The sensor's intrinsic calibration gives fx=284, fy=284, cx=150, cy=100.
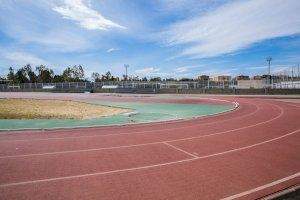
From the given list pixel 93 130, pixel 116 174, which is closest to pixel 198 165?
pixel 116 174

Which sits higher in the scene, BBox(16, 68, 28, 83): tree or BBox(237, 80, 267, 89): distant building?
BBox(16, 68, 28, 83): tree

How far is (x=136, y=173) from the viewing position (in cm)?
750

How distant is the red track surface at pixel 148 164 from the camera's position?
6.32m

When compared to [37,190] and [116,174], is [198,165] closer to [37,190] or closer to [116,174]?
[116,174]

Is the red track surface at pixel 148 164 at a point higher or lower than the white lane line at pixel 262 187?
higher

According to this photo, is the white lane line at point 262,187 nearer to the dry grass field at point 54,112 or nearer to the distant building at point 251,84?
the dry grass field at point 54,112

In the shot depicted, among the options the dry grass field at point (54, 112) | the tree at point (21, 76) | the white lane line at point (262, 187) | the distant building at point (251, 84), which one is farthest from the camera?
the tree at point (21, 76)

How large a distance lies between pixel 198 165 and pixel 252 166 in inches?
60.0

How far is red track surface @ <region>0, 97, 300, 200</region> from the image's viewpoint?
6.32 m

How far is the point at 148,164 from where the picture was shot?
831 cm

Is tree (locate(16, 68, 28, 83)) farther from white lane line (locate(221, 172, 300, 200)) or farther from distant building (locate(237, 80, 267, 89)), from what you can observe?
white lane line (locate(221, 172, 300, 200))

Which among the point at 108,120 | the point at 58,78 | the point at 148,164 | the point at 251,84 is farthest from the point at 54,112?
the point at 58,78

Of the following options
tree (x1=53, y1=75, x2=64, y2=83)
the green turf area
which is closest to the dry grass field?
the green turf area

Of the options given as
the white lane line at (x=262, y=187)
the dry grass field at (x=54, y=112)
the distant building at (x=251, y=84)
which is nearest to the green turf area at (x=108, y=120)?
the dry grass field at (x=54, y=112)
